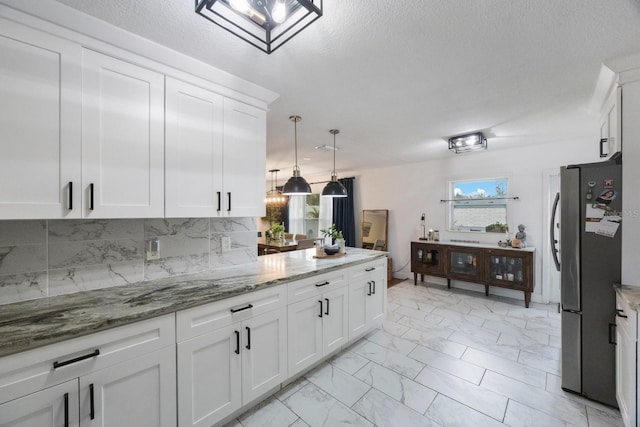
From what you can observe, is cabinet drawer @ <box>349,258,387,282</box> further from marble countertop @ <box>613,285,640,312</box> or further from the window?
the window

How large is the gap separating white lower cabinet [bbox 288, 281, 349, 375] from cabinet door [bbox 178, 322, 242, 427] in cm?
47

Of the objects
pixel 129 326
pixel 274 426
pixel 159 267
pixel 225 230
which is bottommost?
pixel 274 426

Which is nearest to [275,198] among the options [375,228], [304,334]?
[375,228]

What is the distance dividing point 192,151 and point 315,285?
140 cm

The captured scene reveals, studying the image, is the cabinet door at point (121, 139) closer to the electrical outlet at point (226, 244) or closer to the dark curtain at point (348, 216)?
the electrical outlet at point (226, 244)

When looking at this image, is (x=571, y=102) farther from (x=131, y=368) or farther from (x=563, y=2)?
(x=131, y=368)

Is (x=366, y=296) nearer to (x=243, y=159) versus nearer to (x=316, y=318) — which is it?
(x=316, y=318)

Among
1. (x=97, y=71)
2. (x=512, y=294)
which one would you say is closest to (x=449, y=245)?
(x=512, y=294)

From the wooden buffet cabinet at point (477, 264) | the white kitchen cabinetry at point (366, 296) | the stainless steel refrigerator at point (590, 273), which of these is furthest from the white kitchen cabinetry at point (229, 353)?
the wooden buffet cabinet at point (477, 264)

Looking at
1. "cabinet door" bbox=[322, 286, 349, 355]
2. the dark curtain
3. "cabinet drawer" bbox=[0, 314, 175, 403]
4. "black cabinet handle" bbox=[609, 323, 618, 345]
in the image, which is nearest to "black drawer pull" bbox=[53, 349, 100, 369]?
"cabinet drawer" bbox=[0, 314, 175, 403]

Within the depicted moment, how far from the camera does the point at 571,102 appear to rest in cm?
242

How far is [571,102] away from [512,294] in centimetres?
306

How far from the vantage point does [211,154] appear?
1.94 metres

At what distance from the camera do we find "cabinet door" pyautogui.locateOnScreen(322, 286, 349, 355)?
2.32m
